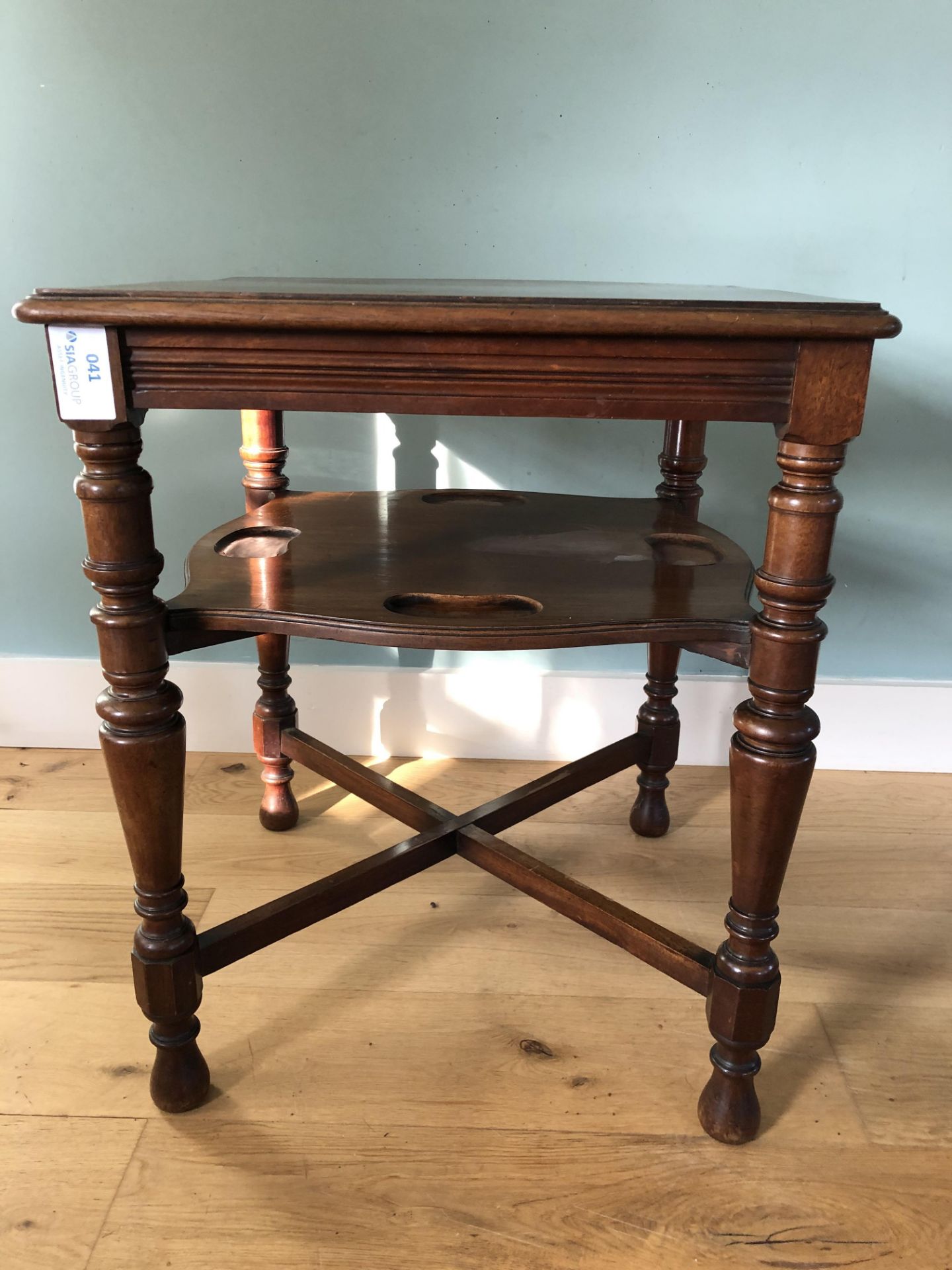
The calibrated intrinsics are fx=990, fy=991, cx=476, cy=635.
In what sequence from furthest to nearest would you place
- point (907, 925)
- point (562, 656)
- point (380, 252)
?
1. point (562, 656)
2. point (380, 252)
3. point (907, 925)

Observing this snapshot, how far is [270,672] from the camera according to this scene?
131 centimetres

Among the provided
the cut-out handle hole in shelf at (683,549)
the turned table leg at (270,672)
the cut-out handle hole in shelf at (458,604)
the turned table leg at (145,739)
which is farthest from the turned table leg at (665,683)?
the turned table leg at (145,739)

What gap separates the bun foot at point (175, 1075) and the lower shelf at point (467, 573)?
37 centimetres

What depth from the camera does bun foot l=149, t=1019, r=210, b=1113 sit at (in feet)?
2.99

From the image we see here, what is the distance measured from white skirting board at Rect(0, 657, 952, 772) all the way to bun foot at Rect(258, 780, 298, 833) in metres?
0.22

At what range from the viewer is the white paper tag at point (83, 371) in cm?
74

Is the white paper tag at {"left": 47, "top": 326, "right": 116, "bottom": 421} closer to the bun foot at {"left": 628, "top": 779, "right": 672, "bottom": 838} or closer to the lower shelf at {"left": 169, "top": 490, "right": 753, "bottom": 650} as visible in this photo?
the lower shelf at {"left": 169, "top": 490, "right": 753, "bottom": 650}

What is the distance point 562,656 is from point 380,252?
0.65 meters

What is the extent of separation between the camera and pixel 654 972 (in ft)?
3.69

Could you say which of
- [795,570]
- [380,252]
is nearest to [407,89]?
[380,252]

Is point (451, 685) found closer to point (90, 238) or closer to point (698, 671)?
point (698, 671)

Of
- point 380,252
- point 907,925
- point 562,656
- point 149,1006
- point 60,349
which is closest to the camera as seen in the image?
point 60,349

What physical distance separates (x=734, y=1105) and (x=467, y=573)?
55 centimetres

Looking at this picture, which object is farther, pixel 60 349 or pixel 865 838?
pixel 865 838
